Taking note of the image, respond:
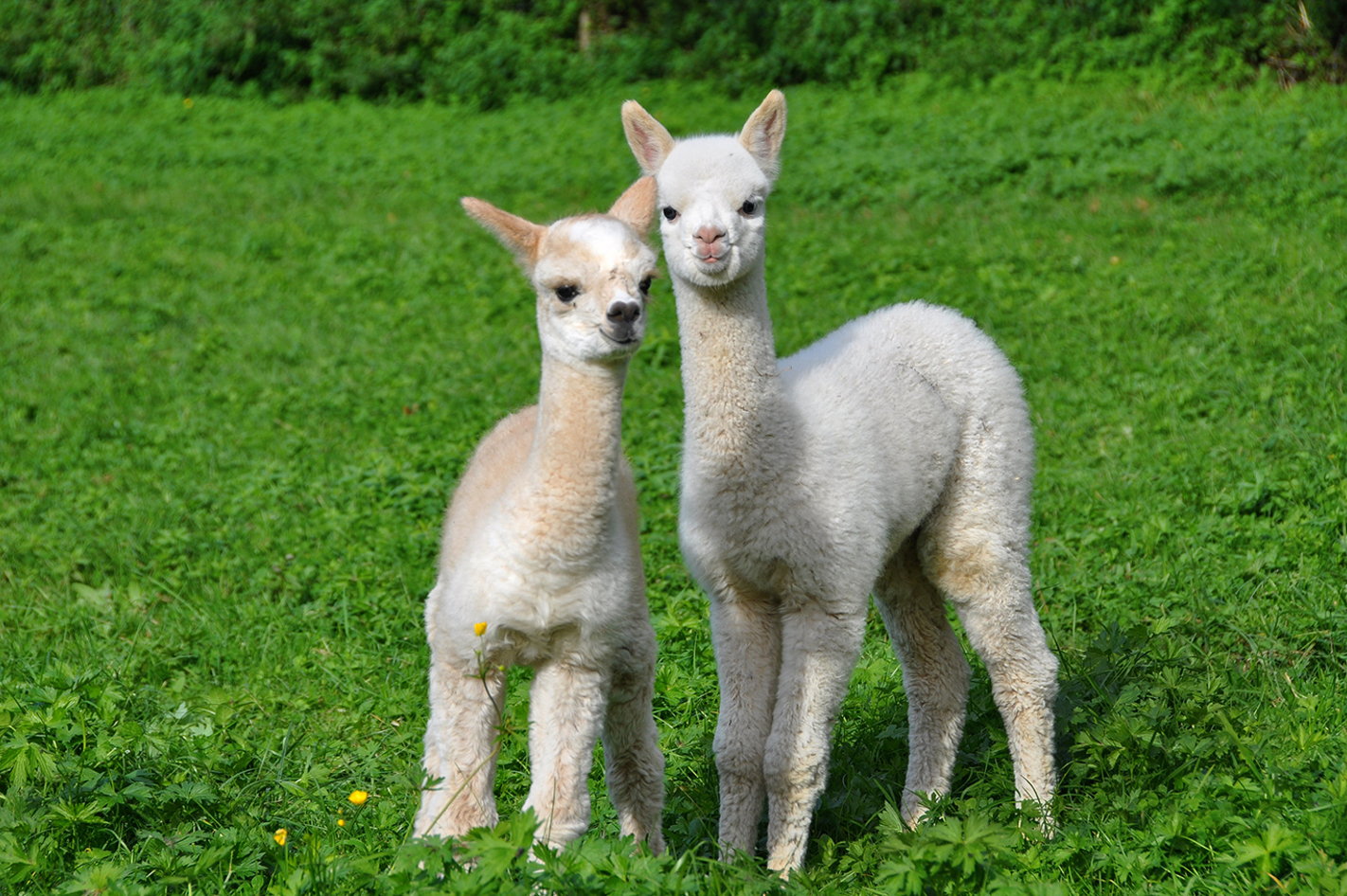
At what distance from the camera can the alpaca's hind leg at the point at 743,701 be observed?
388 cm

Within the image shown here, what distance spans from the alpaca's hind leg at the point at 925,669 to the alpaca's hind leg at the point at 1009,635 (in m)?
0.19

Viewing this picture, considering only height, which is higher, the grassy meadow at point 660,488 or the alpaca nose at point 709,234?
the alpaca nose at point 709,234

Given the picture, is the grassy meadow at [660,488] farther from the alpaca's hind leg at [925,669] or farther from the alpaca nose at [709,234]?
the alpaca nose at [709,234]

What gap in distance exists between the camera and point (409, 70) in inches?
733

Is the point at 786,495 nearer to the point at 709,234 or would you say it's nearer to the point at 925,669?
Result: the point at 709,234

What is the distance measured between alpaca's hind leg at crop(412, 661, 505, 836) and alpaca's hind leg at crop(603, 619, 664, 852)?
0.36 meters

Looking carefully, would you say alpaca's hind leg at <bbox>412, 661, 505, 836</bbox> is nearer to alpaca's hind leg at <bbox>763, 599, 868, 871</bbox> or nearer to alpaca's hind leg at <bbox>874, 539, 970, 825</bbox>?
alpaca's hind leg at <bbox>763, 599, 868, 871</bbox>

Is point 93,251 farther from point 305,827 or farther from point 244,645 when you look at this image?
point 305,827

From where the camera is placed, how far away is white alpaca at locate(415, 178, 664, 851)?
3273 millimetres

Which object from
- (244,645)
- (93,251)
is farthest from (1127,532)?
(93,251)

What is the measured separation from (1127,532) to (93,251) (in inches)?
388

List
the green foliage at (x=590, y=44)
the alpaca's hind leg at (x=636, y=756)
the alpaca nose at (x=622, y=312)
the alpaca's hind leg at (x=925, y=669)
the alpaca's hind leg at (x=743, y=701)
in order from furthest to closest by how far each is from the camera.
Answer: the green foliage at (x=590, y=44), the alpaca's hind leg at (x=925, y=669), the alpaca's hind leg at (x=743, y=701), the alpaca's hind leg at (x=636, y=756), the alpaca nose at (x=622, y=312)

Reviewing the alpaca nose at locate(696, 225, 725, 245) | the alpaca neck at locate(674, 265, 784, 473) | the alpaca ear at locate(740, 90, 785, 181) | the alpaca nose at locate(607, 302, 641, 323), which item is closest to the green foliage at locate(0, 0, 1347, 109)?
the alpaca ear at locate(740, 90, 785, 181)

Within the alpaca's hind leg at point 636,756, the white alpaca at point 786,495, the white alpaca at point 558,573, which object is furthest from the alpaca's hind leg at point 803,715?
the white alpaca at point 558,573
